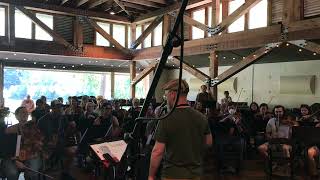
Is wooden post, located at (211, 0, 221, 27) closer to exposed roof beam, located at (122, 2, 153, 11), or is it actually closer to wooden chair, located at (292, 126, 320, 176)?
exposed roof beam, located at (122, 2, 153, 11)

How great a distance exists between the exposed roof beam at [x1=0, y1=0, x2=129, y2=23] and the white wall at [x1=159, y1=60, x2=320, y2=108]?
16.7ft

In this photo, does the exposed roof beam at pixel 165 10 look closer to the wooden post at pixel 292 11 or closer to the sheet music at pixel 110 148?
the wooden post at pixel 292 11

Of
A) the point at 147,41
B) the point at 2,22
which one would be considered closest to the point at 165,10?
the point at 147,41

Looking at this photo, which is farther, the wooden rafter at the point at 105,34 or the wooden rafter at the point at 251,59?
the wooden rafter at the point at 105,34

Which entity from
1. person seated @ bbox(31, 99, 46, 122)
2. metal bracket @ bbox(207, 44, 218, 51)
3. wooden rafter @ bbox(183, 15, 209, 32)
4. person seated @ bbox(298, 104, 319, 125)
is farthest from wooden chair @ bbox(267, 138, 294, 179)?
wooden rafter @ bbox(183, 15, 209, 32)

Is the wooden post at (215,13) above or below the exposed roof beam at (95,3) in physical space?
below

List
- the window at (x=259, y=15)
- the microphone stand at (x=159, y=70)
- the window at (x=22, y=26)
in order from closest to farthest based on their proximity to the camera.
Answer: the microphone stand at (x=159, y=70) < the window at (x=259, y=15) < the window at (x=22, y=26)

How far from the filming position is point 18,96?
15.6m

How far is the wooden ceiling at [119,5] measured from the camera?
1431cm

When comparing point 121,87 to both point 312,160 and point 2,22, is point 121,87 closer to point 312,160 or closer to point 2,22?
point 2,22

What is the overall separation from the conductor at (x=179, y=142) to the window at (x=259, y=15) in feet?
29.7

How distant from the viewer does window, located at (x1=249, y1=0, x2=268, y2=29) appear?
1109 cm

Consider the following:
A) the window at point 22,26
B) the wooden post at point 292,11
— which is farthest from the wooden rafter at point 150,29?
the wooden post at point 292,11

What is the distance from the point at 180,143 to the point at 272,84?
11338mm
